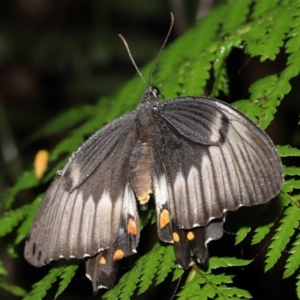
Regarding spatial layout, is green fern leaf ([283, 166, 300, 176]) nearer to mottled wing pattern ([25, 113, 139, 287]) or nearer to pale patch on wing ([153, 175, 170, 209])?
pale patch on wing ([153, 175, 170, 209])

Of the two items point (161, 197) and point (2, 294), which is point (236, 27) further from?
point (2, 294)

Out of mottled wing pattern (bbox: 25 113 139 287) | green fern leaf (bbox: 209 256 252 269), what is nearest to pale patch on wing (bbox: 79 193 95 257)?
mottled wing pattern (bbox: 25 113 139 287)

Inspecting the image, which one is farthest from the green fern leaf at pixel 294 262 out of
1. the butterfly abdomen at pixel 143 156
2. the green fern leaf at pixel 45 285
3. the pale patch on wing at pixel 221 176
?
the green fern leaf at pixel 45 285

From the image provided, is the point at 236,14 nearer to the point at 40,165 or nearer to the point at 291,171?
the point at 291,171

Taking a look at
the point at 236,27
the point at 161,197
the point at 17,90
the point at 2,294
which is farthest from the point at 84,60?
the point at 161,197

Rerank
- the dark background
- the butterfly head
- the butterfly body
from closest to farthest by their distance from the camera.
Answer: the butterfly body → the butterfly head → the dark background

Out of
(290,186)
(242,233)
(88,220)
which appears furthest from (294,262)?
(88,220)

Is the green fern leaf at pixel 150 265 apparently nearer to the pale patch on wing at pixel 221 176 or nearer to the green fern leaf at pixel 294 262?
the pale patch on wing at pixel 221 176
